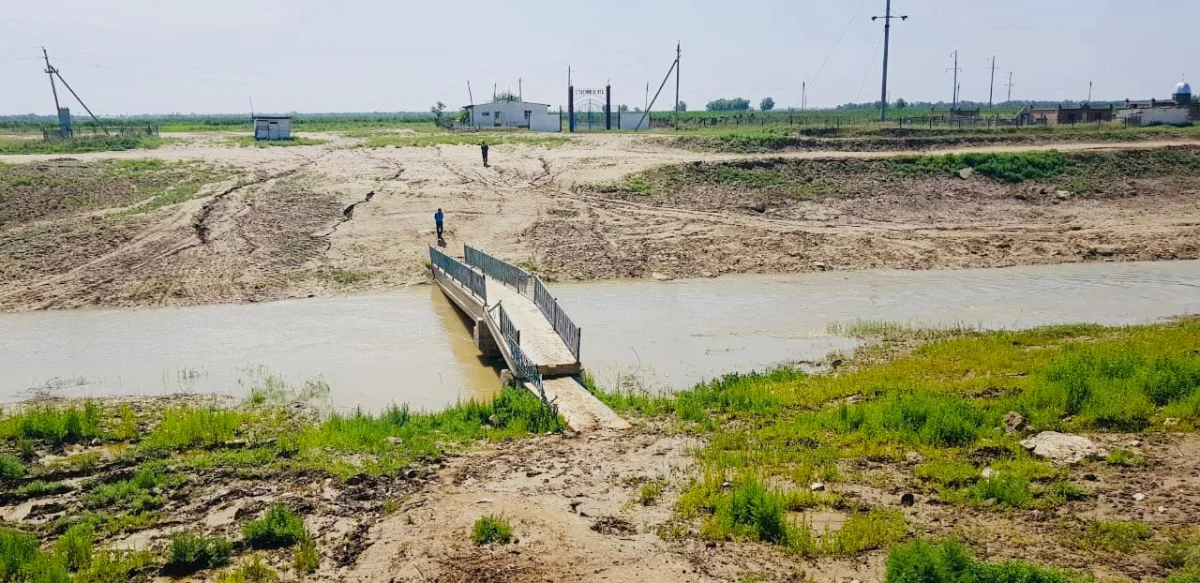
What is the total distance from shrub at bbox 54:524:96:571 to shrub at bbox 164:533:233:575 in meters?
0.76

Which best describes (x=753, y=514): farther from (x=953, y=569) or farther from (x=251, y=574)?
(x=251, y=574)

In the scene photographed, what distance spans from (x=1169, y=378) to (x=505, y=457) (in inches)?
377

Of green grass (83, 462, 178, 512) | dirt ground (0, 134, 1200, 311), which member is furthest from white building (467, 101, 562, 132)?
green grass (83, 462, 178, 512)

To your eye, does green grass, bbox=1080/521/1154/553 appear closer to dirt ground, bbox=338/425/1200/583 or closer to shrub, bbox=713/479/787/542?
dirt ground, bbox=338/425/1200/583

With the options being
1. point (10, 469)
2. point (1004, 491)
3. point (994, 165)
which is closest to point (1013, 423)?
point (1004, 491)

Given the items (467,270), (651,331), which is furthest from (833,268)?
(467,270)

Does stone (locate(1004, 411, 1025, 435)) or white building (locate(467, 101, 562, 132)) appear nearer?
stone (locate(1004, 411, 1025, 435))

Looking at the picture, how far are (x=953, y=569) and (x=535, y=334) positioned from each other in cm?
1035

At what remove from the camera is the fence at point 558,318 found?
15.3m

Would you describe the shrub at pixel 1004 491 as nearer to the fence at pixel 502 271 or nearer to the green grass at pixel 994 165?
the fence at pixel 502 271

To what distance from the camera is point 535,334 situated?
54.0 ft

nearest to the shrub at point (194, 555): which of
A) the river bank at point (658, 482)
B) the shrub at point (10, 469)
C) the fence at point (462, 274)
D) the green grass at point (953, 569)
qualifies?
the river bank at point (658, 482)

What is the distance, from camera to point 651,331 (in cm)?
2058

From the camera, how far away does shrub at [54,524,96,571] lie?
8242mm
